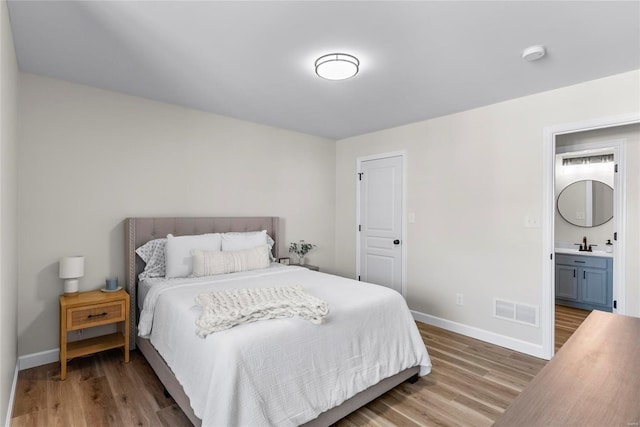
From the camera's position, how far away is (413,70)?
99.1 inches

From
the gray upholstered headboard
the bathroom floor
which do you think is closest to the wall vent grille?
the bathroom floor

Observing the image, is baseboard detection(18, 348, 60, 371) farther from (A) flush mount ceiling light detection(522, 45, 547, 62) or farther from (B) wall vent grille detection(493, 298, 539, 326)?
(A) flush mount ceiling light detection(522, 45, 547, 62)

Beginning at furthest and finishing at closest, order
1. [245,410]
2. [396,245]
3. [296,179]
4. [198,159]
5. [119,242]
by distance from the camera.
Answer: [296,179]
[396,245]
[198,159]
[119,242]
[245,410]

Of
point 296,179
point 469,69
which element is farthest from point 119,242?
point 469,69

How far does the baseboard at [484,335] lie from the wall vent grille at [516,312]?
0.64ft

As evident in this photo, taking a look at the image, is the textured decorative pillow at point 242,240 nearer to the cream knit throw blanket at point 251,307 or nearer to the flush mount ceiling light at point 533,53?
the cream knit throw blanket at point 251,307

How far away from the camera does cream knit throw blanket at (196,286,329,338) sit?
177cm

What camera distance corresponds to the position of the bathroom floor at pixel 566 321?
3465mm

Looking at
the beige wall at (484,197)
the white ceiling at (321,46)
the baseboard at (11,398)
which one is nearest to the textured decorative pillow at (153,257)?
the baseboard at (11,398)

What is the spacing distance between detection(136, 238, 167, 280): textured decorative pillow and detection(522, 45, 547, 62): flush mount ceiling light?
3.28 m

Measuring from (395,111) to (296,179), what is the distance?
63.9 inches

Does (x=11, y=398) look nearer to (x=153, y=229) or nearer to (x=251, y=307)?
(x=153, y=229)

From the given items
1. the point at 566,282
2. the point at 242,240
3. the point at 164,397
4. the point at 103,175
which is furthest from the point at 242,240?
the point at 566,282

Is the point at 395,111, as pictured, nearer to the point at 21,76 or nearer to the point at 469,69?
the point at 469,69
